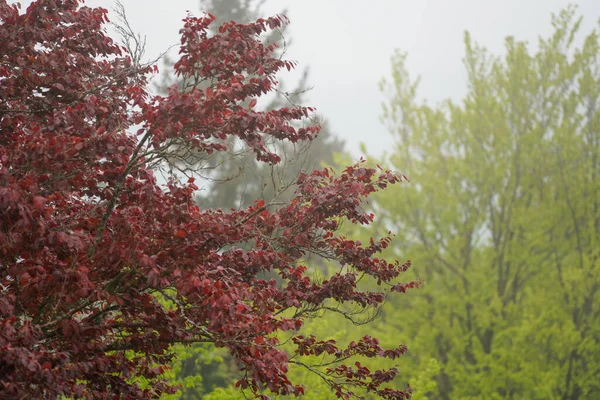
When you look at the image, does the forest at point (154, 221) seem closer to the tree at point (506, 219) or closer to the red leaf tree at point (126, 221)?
the red leaf tree at point (126, 221)

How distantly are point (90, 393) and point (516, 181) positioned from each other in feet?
37.9

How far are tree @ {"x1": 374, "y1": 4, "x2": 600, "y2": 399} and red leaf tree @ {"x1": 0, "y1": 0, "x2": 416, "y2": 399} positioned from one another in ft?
25.5

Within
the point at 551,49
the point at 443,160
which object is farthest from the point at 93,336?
the point at 551,49

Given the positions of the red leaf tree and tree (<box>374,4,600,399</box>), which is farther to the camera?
tree (<box>374,4,600,399</box>)

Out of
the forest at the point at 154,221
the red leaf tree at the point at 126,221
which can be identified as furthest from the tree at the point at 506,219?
the red leaf tree at the point at 126,221

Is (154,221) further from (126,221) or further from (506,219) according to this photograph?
(506,219)

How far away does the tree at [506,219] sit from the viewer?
1251 centimetres

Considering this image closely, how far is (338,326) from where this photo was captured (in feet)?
47.2

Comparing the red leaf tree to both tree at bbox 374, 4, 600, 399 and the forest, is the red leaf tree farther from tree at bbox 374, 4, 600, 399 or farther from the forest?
tree at bbox 374, 4, 600, 399

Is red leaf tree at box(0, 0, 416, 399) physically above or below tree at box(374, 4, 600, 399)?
below

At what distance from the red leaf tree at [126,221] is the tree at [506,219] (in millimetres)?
7763

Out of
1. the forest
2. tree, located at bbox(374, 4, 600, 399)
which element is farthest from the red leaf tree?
tree, located at bbox(374, 4, 600, 399)

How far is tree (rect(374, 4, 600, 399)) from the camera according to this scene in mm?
12508

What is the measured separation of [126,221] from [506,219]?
1115cm
